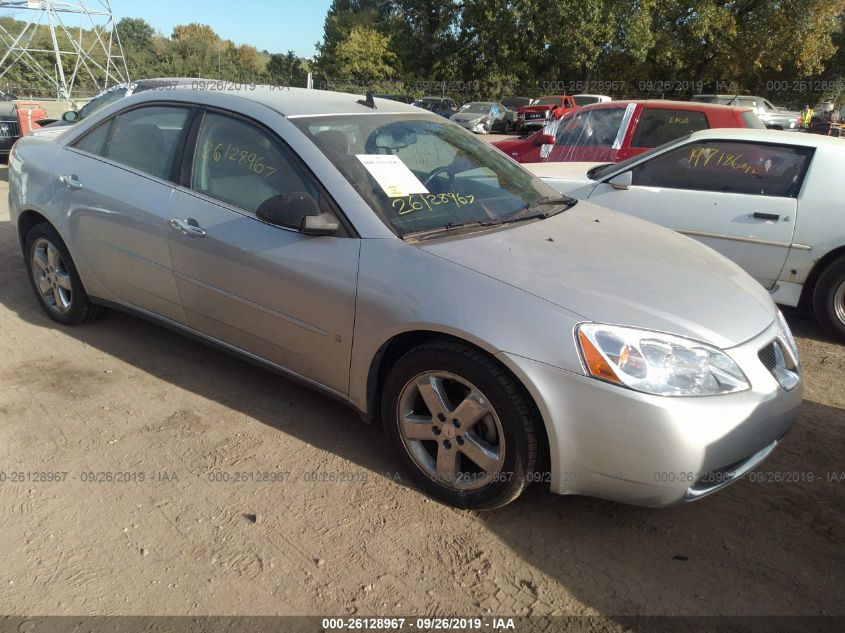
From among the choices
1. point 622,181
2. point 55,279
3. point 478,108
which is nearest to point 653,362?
point 622,181

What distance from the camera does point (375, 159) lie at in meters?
3.24

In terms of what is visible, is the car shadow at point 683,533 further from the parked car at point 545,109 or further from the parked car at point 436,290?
the parked car at point 545,109

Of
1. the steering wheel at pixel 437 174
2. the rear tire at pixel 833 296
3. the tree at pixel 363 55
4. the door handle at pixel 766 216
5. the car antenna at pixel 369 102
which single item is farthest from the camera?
the tree at pixel 363 55

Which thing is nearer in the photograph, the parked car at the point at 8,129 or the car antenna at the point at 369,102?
the car antenna at the point at 369,102

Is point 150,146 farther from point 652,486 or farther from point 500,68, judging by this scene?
point 500,68

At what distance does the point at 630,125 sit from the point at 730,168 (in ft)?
8.63

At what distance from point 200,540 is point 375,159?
1.88 metres

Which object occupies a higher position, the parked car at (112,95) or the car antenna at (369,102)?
the car antenna at (369,102)

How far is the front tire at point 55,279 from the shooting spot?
435 centimetres

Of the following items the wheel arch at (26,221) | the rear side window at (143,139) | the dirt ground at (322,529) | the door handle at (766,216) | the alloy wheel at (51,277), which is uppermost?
the rear side window at (143,139)

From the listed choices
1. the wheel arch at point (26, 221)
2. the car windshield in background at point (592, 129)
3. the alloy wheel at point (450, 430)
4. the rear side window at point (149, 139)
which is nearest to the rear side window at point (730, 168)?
the car windshield in background at point (592, 129)

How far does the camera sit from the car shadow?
2383 mm

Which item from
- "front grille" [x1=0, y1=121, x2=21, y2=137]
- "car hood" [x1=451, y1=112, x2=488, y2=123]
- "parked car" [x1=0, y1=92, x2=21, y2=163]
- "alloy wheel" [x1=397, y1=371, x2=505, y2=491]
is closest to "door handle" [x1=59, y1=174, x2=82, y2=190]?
"alloy wheel" [x1=397, y1=371, x2=505, y2=491]

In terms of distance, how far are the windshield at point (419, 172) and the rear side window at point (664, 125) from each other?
14.1 ft
